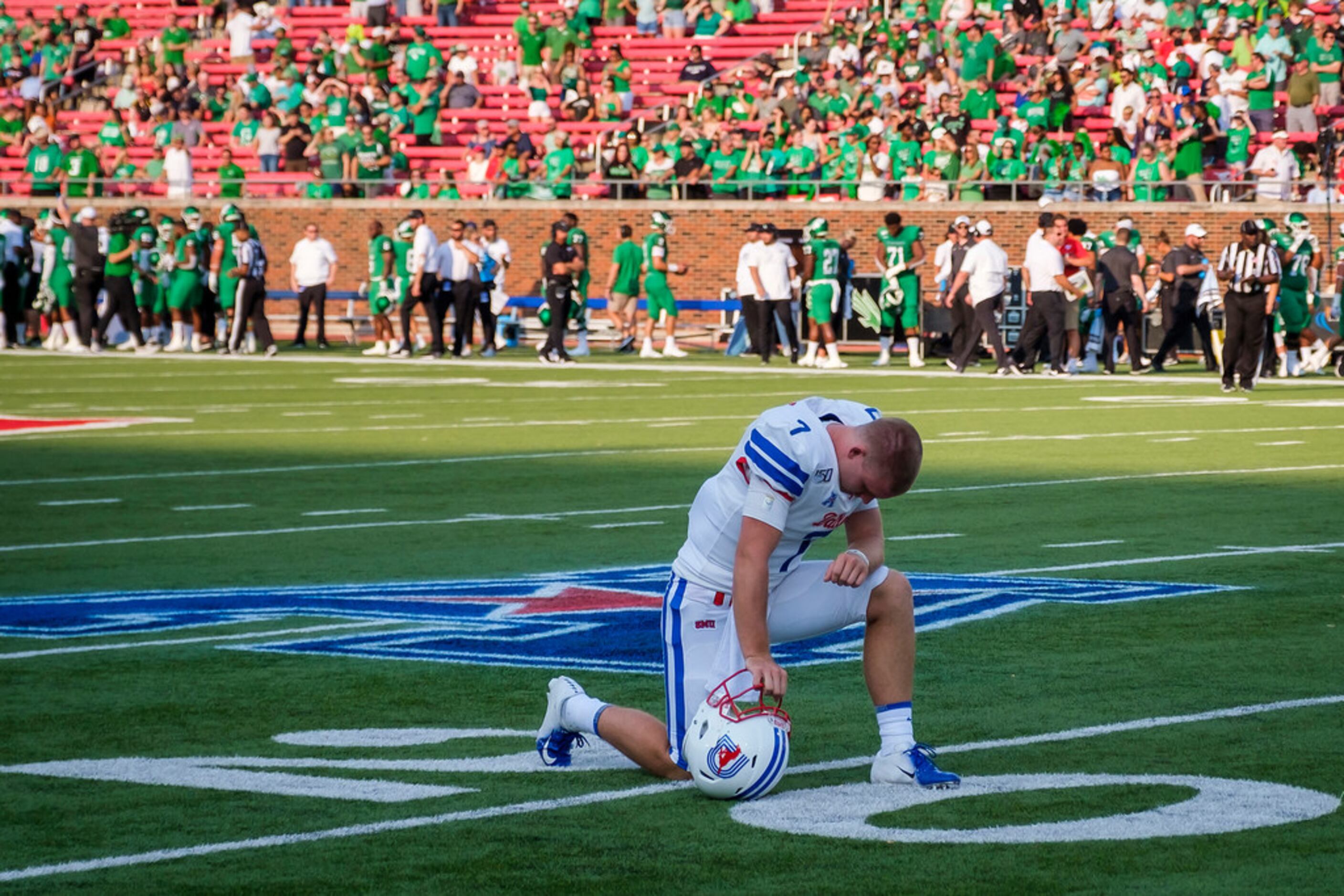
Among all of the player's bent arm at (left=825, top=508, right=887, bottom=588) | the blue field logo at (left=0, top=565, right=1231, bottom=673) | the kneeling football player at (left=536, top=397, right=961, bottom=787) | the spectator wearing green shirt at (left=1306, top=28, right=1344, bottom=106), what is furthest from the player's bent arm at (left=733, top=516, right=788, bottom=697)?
the spectator wearing green shirt at (left=1306, top=28, right=1344, bottom=106)

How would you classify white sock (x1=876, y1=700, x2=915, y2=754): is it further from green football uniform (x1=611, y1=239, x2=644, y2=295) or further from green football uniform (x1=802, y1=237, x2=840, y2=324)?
green football uniform (x1=611, y1=239, x2=644, y2=295)

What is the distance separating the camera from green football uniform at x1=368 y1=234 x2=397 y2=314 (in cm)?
3195

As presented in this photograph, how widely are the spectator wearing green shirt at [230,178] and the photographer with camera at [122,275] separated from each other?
6.65 metres

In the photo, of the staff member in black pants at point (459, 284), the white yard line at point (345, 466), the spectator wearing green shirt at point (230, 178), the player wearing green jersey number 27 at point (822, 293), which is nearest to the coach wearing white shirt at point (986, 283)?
the player wearing green jersey number 27 at point (822, 293)

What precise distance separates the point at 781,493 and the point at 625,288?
1056 inches

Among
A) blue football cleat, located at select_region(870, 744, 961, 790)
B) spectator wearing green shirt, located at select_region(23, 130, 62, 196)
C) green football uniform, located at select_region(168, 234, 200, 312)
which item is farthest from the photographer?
spectator wearing green shirt, located at select_region(23, 130, 62, 196)

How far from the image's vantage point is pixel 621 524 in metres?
13.1

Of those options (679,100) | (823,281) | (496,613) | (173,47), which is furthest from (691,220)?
(496,613)

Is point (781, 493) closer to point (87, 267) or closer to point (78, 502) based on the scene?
point (78, 502)

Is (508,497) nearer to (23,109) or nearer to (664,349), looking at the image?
(664,349)

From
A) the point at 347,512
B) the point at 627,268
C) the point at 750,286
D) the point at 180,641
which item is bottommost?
the point at 347,512

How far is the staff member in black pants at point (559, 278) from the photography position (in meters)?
29.4

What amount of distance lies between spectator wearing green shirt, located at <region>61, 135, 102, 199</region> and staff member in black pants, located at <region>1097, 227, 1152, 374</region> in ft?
69.1

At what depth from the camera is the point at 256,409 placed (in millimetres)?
21875
